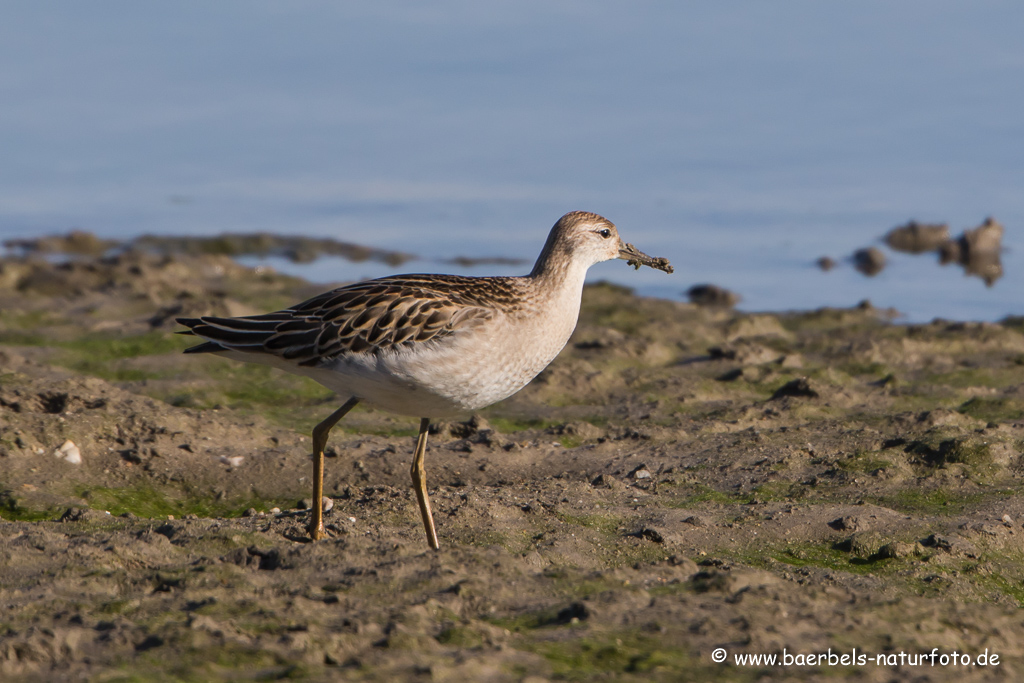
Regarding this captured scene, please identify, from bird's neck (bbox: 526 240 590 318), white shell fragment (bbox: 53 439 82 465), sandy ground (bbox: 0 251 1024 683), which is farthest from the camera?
white shell fragment (bbox: 53 439 82 465)

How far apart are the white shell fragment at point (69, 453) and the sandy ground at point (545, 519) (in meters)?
0.02

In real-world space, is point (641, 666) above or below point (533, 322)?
below

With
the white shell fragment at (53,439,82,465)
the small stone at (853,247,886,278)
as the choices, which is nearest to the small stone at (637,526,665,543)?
the white shell fragment at (53,439,82,465)

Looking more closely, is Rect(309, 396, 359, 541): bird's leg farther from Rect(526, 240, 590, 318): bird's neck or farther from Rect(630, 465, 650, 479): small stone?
Rect(630, 465, 650, 479): small stone

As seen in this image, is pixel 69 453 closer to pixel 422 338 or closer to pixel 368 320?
pixel 368 320

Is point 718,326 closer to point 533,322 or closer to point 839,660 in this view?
point 533,322

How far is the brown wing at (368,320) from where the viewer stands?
655 cm

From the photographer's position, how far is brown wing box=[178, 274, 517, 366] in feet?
21.5

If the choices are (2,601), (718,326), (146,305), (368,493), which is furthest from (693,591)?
(146,305)

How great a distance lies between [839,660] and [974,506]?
3.31 m

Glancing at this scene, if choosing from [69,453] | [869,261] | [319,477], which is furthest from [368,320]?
[869,261]

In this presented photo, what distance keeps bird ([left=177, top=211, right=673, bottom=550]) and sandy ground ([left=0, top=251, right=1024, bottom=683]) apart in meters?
0.73

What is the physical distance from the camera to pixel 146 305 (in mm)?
14906

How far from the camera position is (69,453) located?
806cm
